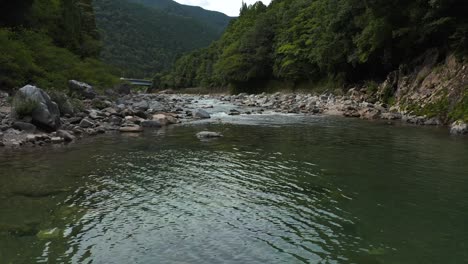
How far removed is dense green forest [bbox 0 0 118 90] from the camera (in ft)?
100

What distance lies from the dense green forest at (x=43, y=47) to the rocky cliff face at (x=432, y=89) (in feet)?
94.1

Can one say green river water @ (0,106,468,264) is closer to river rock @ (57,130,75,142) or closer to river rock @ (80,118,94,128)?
river rock @ (57,130,75,142)

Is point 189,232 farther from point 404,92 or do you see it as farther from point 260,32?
point 260,32

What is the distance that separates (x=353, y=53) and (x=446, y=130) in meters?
22.5

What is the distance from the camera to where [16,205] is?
10.2 meters

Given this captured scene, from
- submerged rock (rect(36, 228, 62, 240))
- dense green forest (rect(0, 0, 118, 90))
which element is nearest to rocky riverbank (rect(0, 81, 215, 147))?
dense green forest (rect(0, 0, 118, 90))

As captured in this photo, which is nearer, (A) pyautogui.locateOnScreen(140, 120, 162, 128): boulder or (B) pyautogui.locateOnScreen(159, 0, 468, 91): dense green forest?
(A) pyautogui.locateOnScreen(140, 120, 162, 128): boulder

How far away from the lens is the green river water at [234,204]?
7637 mm

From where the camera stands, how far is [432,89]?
1228 inches

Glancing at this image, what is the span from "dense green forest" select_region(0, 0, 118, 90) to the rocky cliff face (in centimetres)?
2867

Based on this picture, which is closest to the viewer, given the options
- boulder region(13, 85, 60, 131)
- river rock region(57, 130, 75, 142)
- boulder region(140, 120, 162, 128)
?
river rock region(57, 130, 75, 142)

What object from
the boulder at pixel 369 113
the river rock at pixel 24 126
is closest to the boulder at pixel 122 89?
the boulder at pixel 369 113

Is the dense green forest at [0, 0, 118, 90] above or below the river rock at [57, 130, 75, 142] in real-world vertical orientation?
above

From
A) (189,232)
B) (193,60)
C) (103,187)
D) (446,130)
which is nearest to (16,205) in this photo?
(103,187)
